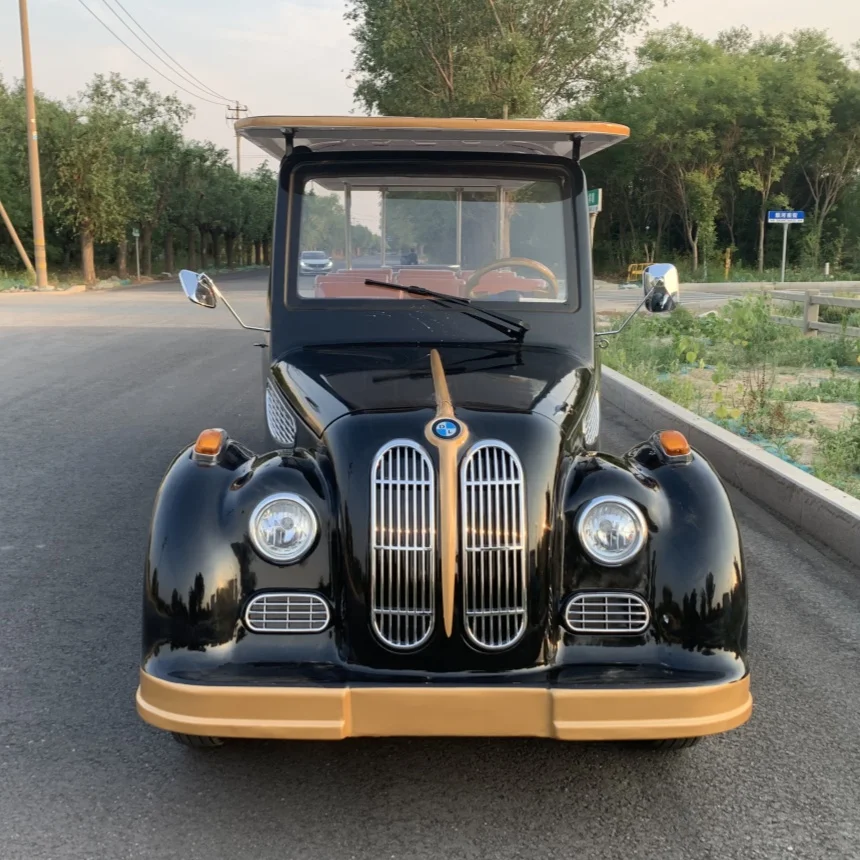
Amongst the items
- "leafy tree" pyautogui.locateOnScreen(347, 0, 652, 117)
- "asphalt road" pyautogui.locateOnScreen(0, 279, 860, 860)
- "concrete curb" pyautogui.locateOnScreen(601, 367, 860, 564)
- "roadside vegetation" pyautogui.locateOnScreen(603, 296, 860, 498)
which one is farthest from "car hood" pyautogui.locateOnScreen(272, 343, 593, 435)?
"leafy tree" pyautogui.locateOnScreen(347, 0, 652, 117)

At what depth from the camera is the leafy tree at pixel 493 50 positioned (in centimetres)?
2900

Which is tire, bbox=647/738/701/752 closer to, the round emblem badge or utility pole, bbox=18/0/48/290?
the round emblem badge

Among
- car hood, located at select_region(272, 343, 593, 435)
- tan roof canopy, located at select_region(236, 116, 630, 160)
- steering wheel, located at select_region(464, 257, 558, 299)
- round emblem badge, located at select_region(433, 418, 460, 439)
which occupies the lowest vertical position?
round emblem badge, located at select_region(433, 418, 460, 439)

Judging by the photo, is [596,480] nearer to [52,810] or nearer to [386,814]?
[386,814]

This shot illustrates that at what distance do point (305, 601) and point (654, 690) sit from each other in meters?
1.01

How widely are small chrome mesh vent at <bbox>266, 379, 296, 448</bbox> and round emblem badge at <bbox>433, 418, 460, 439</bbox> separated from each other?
33.7 inches

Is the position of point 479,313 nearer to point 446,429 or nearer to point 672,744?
point 446,429

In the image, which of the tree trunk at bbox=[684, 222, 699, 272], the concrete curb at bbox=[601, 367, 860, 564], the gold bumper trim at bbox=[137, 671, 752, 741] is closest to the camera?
the gold bumper trim at bbox=[137, 671, 752, 741]

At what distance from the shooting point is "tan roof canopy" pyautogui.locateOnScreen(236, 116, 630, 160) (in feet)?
12.6

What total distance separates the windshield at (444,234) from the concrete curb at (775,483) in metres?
2.21

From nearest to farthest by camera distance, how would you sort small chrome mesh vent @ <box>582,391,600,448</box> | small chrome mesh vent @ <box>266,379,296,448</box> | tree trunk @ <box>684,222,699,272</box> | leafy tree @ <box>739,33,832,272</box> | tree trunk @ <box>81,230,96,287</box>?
small chrome mesh vent @ <box>266,379,296,448</box> < small chrome mesh vent @ <box>582,391,600,448</box> < leafy tree @ <box>739,33,832,272</box> < tree trunk @ <box>81,230,96,287</box> < tree trunk @ <box>684,222,699,272</box>

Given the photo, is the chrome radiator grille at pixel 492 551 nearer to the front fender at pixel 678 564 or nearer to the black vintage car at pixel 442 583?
the black vintage car at pixel 442 583

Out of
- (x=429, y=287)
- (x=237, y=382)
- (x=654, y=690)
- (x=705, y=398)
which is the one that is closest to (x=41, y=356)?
(x=237, y=382)

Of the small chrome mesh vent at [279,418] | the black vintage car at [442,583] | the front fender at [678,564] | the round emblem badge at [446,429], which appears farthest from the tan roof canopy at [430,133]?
the front fender at [678,564]
